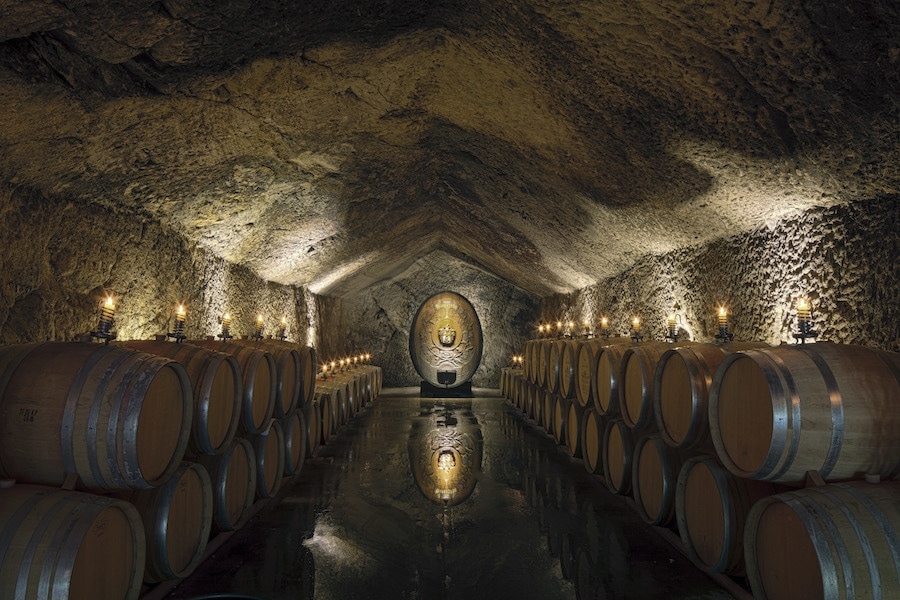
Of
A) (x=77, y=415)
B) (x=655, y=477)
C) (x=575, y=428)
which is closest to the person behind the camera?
(x=77, y=415)

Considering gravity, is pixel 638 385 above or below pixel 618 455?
above

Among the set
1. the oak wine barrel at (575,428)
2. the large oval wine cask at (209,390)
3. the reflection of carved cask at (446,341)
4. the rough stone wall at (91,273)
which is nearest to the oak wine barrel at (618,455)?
the oak wine barrel at (575,428)

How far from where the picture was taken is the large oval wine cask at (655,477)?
10.7 feet

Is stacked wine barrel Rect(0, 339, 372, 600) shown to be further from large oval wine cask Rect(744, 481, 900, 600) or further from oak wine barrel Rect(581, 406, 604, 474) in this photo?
oak wine barrel Rect(581, 406, 604, 474)

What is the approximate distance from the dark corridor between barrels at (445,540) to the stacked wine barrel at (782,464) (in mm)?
360

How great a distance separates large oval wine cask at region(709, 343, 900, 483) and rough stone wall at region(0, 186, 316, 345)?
3.86 meters

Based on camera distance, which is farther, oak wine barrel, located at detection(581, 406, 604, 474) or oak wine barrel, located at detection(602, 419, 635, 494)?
oak wine barrel, located at detection(581, 406, 604, 474)

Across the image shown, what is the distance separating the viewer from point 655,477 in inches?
134

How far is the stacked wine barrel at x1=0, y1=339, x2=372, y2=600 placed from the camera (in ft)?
5.69

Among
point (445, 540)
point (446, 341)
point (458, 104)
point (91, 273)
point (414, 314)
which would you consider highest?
point (458, 104)

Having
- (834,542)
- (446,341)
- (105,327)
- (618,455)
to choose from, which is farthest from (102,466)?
(446,341)

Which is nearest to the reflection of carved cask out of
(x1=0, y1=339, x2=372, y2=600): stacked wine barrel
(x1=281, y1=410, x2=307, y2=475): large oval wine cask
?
(x1=281, y1=410, x2=307, y2=475): large oval wine cask

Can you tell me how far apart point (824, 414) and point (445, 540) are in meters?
2.17

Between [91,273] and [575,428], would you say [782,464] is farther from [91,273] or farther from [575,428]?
[91,273]
